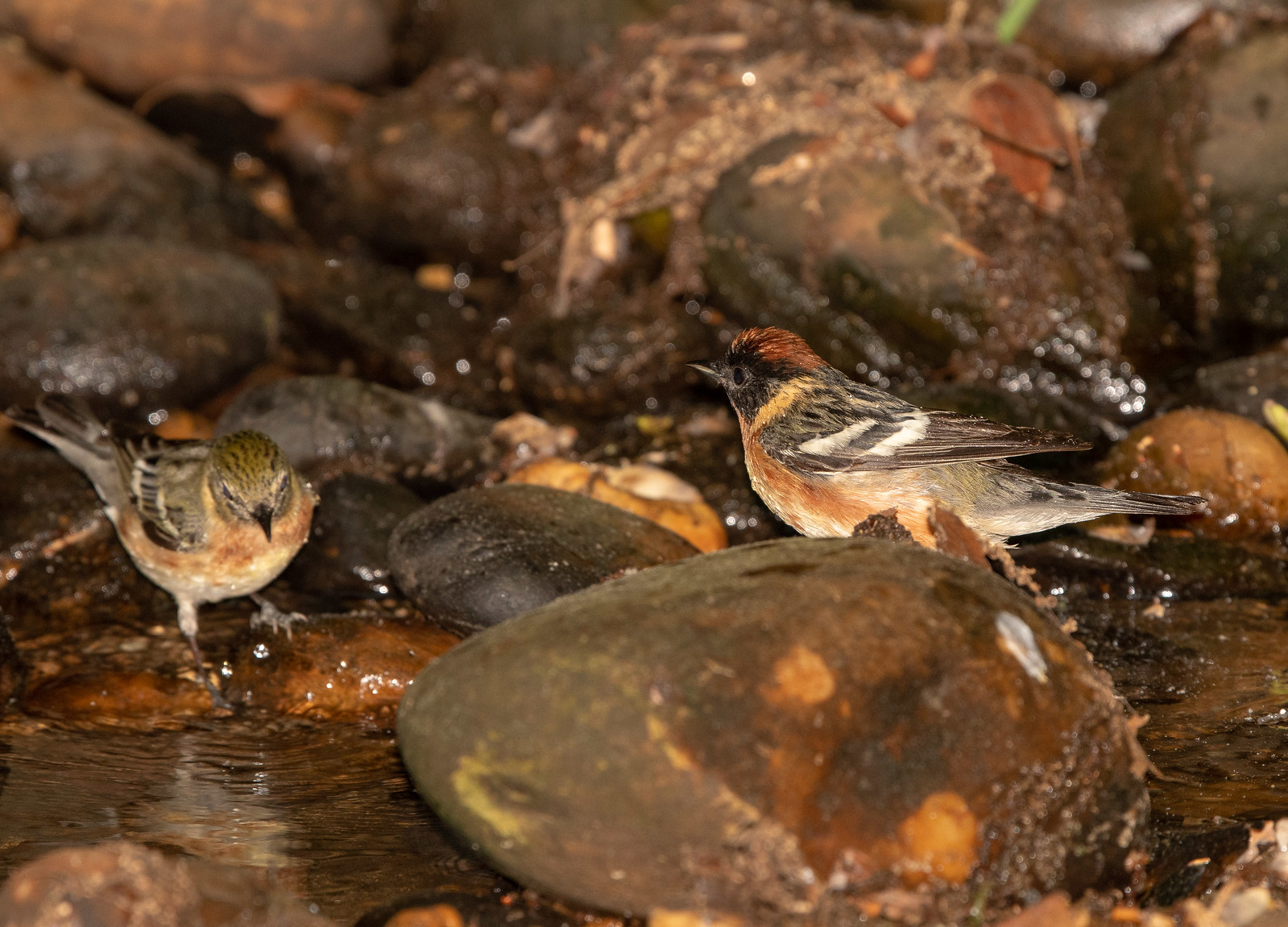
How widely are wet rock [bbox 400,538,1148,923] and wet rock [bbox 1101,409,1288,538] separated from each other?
3.22m

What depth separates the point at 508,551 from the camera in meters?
6.06

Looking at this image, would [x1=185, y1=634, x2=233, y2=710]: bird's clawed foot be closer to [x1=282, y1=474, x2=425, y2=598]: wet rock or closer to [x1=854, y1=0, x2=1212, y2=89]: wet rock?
[x1=282, y1=474, x2=425, y2=598]: wet rock

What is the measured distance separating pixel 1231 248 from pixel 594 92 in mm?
5340

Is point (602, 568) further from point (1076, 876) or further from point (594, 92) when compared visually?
point (594, 92)

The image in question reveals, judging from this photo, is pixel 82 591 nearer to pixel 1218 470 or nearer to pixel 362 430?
pixel 362 430

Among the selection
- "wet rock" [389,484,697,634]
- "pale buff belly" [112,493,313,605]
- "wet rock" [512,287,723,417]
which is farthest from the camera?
→ "wet rock" [512,287,723,417]

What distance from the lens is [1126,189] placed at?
8.66 m

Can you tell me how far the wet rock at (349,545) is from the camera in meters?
6.93

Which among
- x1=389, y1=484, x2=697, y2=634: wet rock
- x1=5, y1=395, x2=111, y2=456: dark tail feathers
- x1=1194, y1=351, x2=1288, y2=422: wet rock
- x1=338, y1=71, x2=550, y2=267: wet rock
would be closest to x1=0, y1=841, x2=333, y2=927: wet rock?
x1=389, y1=484, x2=697, y2=634: wet rock

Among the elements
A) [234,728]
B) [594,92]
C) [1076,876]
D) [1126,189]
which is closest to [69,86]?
[594,92]

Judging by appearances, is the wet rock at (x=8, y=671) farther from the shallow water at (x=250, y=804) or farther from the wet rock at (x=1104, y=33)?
the wet rock at (x=1104, y=33)

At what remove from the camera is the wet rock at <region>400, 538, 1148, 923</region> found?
364 cm

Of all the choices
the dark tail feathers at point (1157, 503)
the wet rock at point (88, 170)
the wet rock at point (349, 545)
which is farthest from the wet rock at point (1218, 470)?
the wet rock at point (88, 170)

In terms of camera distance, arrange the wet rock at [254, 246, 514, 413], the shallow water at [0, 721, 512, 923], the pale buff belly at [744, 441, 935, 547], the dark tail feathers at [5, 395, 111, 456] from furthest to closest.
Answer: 1. the wet rock at [254, 246, 514, 413]
2. the dark tail feathers at [5, 395, 111, 456]
3. the pale buff belly at [744, 441, 935, 547]
4. the shallow water at [0, 721, 512, 923]
